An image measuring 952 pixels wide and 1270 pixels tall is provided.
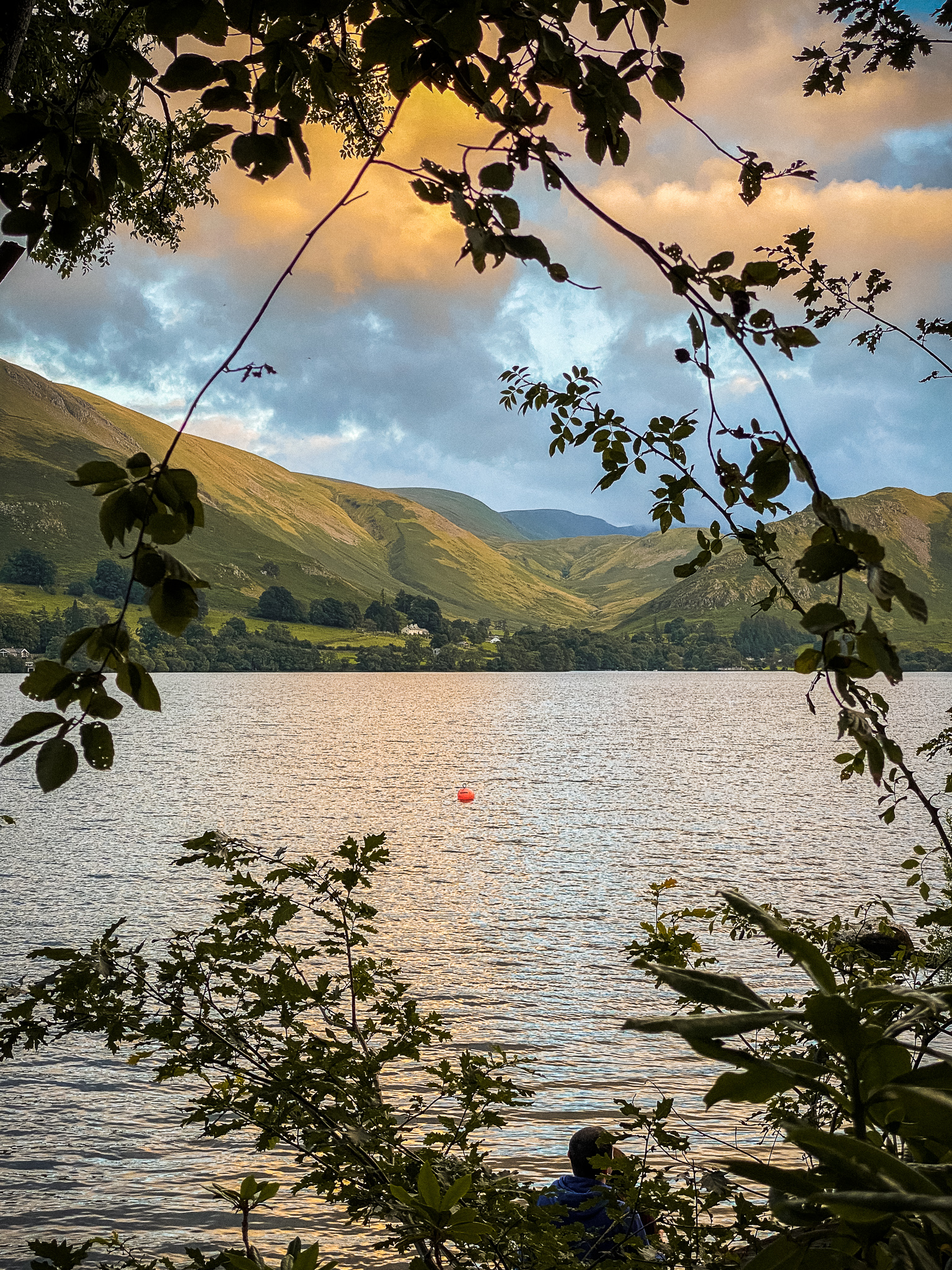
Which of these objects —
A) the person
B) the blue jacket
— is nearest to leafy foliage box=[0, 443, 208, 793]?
the person

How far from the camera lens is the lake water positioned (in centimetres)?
1351

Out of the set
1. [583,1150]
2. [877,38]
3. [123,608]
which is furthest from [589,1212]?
[877,38]

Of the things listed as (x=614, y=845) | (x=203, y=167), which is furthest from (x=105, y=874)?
(x=203, y=167)

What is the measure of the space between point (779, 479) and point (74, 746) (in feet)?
4.08

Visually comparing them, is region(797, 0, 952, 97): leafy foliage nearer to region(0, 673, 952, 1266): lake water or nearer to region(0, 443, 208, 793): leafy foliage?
region(0, 443, 208, 793): leafy foliage

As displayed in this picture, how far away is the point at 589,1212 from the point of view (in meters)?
6.72

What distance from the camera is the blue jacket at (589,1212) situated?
16.5 ft

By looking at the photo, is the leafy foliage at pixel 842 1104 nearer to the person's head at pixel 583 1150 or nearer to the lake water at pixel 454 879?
the person's head at pixel 583 1150

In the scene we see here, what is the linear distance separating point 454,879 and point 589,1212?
91.9 feet

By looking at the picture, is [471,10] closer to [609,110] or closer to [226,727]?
[609,110]

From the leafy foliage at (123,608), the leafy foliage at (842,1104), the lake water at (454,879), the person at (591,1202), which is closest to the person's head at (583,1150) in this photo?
the person at (591,1202)

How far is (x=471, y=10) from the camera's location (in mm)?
1366

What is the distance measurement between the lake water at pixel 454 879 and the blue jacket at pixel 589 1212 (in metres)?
5.34

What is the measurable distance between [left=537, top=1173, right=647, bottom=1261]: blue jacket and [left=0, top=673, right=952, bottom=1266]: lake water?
5.34 metres
